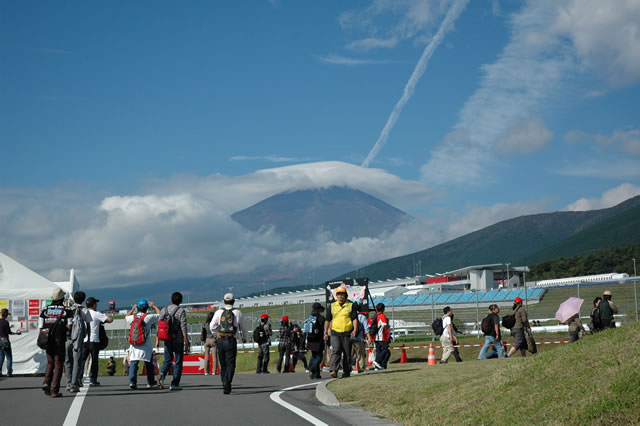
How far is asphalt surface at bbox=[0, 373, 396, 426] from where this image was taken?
972cm

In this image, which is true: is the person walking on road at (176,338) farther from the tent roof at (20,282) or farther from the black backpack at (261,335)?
the tent roof at (20,282)

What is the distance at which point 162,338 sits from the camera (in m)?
14.1

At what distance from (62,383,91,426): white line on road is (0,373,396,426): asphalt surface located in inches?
2.1

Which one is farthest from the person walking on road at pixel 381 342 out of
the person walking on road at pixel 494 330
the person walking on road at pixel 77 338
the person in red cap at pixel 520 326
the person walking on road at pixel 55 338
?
the person walking on road at pixel 55 338

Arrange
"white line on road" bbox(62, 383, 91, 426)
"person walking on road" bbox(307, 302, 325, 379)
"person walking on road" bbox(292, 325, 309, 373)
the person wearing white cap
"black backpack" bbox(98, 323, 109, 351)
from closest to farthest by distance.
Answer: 1. "white line on road" bbox(62, 383, 91, 426)
2. the person wearing white cap
3. "black backpack" bbox(98, 323, 109, 351)
4. "person walking on road" bbox(307, 302, 325, 379)
5. "person walking on road" bbox(292, 325, 309, 373)

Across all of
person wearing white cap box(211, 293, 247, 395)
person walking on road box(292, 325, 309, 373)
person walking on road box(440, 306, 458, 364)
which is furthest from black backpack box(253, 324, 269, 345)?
person wearing white cap box(211, 293, 247, 395)

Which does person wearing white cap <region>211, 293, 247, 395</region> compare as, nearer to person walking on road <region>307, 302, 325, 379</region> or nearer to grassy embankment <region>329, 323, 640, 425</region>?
grassy embankment <region>329, 323, 640, 425</region>

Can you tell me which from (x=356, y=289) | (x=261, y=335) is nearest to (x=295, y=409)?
(x=261, y=335)

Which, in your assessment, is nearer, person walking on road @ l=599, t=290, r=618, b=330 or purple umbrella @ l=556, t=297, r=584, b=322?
purple umbrella @ l=556, t=297, r=584, b=322

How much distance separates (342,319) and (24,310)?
12.6m

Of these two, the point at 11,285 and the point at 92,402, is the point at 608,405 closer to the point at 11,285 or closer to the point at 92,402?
the point at 92,402

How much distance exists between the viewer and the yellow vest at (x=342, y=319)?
15.2 metres

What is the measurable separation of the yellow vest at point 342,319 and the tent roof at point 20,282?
40.7ft

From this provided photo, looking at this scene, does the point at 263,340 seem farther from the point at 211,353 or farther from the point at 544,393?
the point at 544,393
